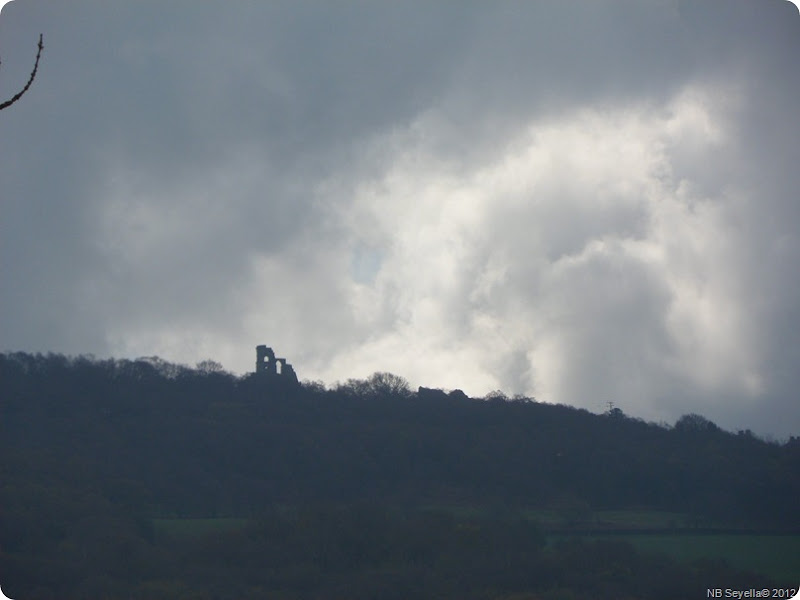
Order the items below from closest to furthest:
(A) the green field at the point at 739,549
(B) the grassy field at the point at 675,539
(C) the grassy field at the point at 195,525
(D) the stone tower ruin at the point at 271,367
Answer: (A) the green field at the point at 739,549 < (B) the grassy field at the point at 675,539 < (C) the grassy field at the point at 195,525 < (D) the stone tower ruin at the point at 271,367

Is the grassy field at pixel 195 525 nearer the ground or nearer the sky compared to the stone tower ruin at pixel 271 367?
nearer the ground

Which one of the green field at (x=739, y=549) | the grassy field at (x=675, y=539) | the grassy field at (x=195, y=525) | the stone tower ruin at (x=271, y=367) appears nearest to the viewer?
the green field at (x=739, y=549)

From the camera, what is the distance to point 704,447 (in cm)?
3394

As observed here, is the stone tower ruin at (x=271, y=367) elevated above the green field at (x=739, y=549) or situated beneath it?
elevated above

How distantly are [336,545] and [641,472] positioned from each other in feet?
43.8

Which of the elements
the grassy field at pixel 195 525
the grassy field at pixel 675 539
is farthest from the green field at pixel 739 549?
the grassy field at pixel 195 525

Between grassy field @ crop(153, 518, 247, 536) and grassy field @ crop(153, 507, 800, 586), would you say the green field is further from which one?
grassy field @ crop(153, 518, 247, 536)

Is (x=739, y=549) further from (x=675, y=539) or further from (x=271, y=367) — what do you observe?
(x=271, y=367)

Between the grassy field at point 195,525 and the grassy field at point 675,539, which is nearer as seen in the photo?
the grassy field at point 675,539

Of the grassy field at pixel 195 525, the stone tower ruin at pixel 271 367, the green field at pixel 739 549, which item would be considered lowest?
the green field at pixel 739 549

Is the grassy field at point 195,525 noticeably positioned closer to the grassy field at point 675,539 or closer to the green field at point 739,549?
the grassy field at point 675,539

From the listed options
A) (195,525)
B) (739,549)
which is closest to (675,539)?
(739,549)

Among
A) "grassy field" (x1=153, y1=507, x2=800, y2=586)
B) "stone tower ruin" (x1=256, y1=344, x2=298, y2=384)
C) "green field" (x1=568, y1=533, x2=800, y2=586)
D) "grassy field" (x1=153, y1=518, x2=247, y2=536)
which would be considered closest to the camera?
"green field" (x1=568, y1=533, x2=800, y2=586)

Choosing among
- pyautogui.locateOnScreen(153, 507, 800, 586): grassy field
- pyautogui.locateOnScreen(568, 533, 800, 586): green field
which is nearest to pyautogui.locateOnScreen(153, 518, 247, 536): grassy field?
pyautogui.locateOnScreen(153, 507, 800, 586): grassy field
